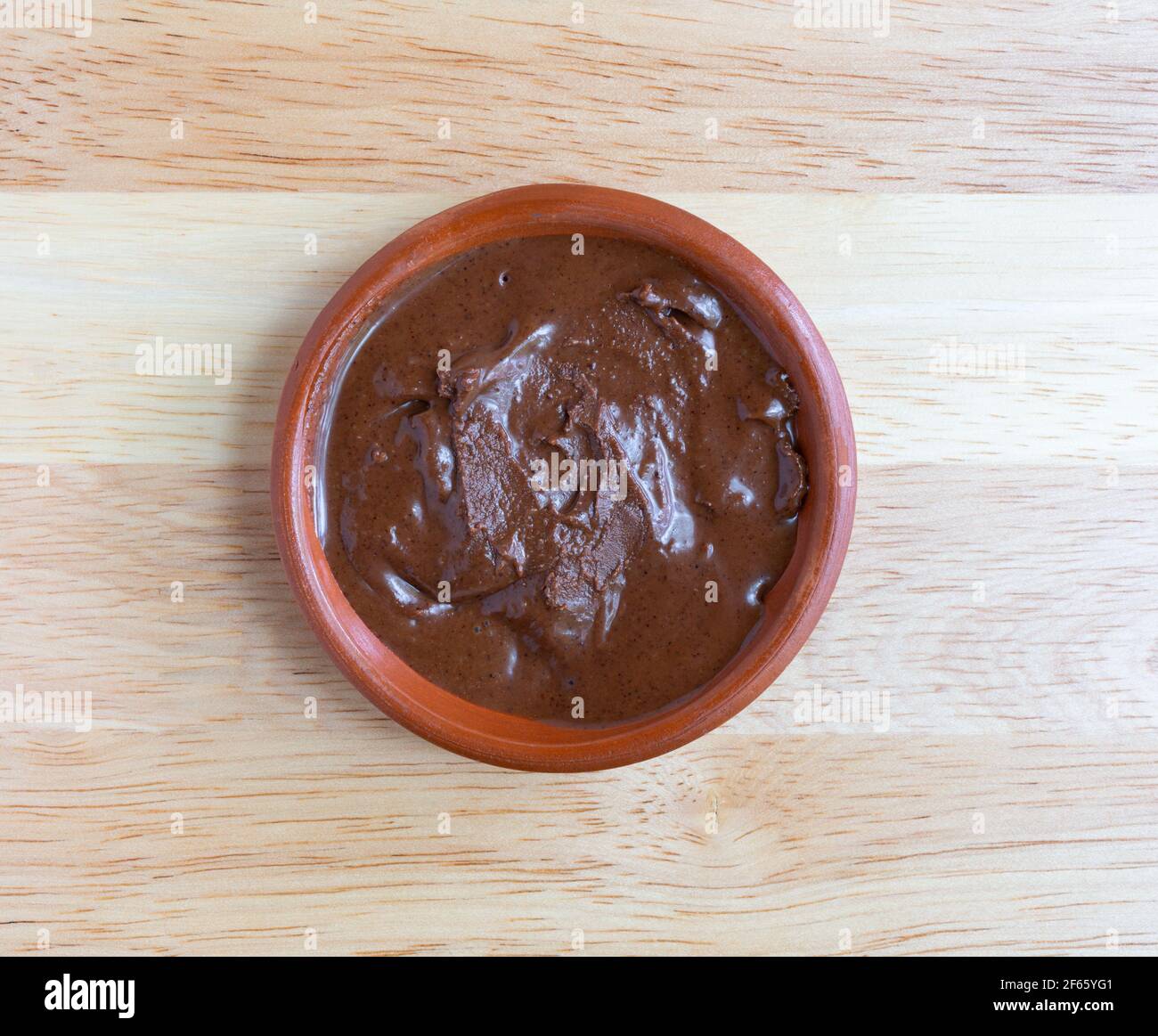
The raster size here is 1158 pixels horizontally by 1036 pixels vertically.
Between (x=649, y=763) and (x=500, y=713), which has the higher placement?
(x=500, y=713)

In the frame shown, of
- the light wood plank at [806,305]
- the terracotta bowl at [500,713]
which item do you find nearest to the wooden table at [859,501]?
the light wood plank at [806,305]

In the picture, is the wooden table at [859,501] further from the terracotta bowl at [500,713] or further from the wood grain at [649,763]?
the terracotta bowl at [500,713]

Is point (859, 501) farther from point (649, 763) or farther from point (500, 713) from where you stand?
point (500, 713)

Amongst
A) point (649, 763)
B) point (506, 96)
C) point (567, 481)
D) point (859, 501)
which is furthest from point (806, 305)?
point (649, 763)

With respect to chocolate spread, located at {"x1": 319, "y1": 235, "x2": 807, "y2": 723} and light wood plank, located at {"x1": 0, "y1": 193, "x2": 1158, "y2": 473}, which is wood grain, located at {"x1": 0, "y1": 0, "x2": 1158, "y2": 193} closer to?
light wood plank, located at {"x1": 0, "y1": 193, "x2": 1158, "y2": 473}

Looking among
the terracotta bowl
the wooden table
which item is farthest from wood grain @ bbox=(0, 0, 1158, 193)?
the terracotta bowl

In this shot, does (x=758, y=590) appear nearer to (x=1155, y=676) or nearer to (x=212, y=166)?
(x=1155, y=676)

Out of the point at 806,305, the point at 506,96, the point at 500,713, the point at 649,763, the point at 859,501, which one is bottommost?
the point at 649,763

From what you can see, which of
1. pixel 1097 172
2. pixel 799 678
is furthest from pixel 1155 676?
pixel 1097 172
